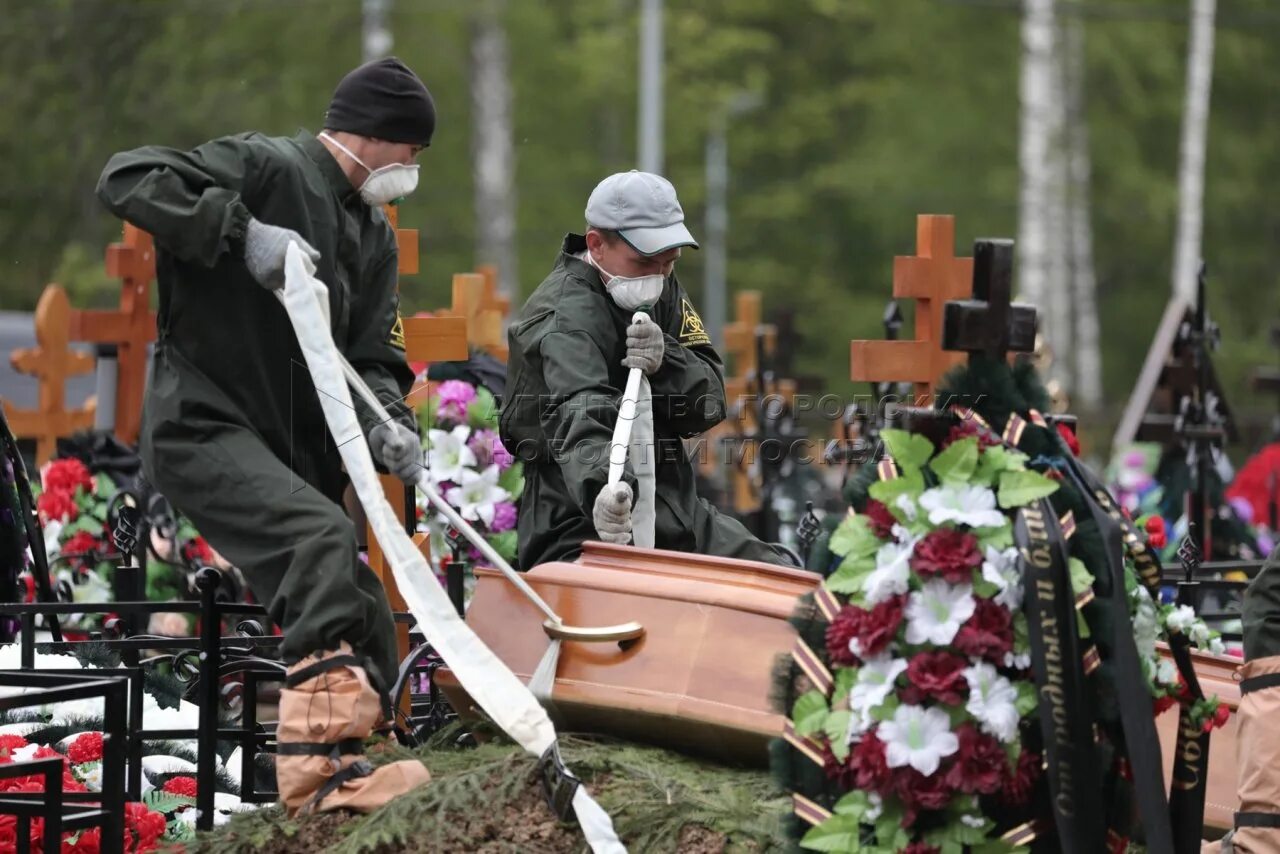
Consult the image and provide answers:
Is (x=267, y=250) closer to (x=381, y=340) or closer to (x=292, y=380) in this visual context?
(x=292, y=380)

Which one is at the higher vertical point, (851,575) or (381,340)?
(381,340)

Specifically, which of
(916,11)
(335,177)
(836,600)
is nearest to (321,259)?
(335,177)

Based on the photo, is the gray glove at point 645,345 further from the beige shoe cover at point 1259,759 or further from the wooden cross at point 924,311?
the beige shoe cover at point 1259,759

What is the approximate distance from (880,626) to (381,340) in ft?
6.82

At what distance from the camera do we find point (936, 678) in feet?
12.3

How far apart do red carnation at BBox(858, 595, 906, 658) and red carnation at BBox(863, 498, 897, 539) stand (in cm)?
14

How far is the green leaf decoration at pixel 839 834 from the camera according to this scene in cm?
381

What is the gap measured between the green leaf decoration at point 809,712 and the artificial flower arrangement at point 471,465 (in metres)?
3.83

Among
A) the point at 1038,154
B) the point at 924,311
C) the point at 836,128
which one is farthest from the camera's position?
the point at 836,128

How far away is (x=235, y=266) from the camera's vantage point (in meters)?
4.93

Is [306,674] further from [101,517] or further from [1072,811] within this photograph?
[101,517]

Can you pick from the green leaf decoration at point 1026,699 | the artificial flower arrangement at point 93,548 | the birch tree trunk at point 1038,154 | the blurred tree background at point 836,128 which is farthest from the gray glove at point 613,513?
the blurred tree background at point 836,128

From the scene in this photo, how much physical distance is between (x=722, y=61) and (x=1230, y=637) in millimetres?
23129

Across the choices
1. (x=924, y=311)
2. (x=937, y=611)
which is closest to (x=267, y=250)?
(x=937, y=611)
